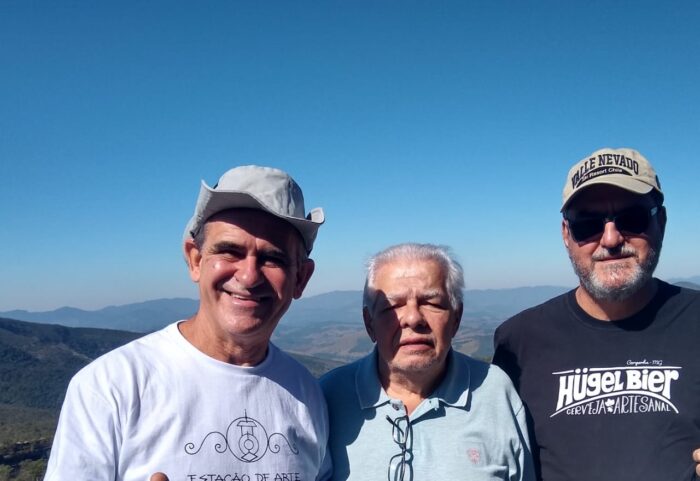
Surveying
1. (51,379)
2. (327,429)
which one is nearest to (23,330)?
(51,379)

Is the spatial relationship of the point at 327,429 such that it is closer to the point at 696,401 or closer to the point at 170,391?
the point at 170,391

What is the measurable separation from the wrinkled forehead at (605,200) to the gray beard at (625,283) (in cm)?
32

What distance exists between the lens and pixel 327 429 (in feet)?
11.7

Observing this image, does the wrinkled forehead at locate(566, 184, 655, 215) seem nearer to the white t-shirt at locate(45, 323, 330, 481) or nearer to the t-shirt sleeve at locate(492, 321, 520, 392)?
the t-shirt sleeve at locate(492, 321, 520, 392)

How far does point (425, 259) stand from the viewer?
148 inches

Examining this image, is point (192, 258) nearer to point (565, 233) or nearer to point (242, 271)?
point (242, 271)

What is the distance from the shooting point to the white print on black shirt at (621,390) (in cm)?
367

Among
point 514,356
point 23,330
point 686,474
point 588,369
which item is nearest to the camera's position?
point 686,474

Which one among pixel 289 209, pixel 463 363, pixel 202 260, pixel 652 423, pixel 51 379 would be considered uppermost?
pixel 289 209

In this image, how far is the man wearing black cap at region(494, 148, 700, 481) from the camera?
362 centimetres

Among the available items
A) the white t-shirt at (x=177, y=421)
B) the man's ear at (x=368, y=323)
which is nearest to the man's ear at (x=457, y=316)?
the man's ear at (x=368, y=323)

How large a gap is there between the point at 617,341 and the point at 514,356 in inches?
30.1

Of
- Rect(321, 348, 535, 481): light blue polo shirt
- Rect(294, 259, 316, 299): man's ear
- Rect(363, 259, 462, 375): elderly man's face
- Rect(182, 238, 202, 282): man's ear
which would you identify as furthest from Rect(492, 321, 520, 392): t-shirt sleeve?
Rect(182, 238, 202, 282): man's ear

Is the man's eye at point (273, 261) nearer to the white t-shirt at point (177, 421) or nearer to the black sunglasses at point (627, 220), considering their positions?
the white t-shirt at point (177, 421)
